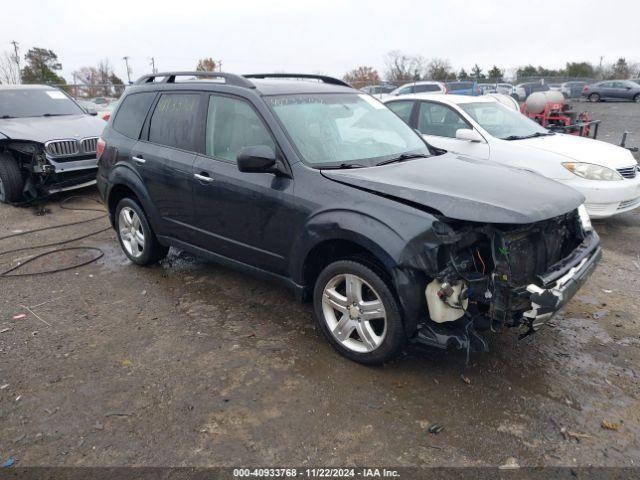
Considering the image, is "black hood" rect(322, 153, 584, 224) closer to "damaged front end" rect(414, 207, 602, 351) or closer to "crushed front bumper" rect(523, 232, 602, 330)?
"damaged front end" rect(414, 207, 602, 351)

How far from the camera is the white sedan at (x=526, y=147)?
5840 mm

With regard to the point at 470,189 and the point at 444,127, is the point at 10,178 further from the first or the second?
the point at 470,189

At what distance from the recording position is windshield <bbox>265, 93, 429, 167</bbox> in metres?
3.63

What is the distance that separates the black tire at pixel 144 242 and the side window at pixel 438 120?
4.06 m

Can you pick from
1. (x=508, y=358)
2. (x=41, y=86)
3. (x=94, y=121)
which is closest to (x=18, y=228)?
(x=94, y=121)

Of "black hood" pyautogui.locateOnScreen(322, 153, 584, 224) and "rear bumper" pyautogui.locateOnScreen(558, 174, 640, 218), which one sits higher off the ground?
"black hood" pyautogui.locateOnScreen(322, 153, 584, 224)

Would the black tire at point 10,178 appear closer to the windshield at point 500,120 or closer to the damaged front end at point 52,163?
the damaged front end at point 52,163

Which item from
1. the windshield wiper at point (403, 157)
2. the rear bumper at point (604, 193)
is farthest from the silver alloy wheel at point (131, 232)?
the rear bumper at point (604, 193)

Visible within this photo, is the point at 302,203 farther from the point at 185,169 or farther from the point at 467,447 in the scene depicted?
the point at 467,447

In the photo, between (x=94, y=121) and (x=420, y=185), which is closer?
(x=420, y=185)

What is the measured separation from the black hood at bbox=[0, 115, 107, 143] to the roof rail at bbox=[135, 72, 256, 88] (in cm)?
341

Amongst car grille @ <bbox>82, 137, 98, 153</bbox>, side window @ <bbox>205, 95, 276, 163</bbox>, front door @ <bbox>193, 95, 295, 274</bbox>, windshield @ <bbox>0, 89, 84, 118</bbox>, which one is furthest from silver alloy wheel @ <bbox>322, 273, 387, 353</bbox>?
windshield @ <bbox>0, 89, 84, 118</bbox>

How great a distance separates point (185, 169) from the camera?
4188 mm

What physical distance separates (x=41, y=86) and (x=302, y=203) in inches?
327
